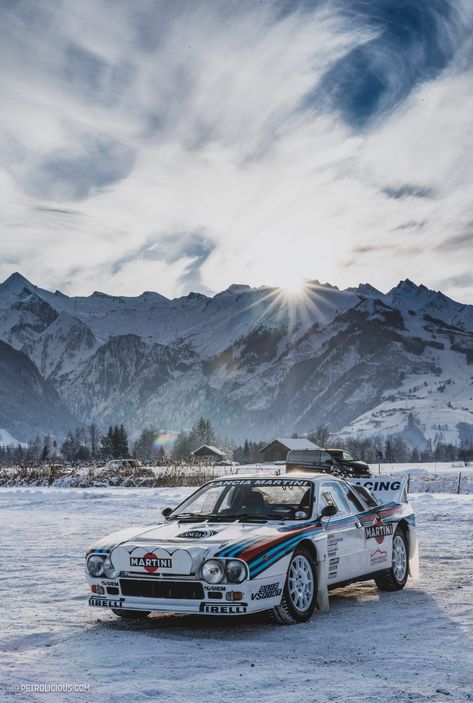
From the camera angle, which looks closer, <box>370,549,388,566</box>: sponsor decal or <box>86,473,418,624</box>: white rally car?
<box>86,473,418,624</box>: white rally car

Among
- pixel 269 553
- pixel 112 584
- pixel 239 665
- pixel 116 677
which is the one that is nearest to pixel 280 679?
pixel 239 665

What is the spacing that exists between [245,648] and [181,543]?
1.29 m

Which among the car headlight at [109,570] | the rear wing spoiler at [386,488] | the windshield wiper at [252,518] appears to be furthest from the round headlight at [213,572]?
the rear wing spoiler at [386,488]

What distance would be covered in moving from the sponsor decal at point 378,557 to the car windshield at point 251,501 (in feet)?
4.20

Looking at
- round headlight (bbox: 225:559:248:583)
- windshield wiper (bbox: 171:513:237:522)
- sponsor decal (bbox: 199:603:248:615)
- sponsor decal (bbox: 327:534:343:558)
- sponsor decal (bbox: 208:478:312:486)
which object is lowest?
sponsor decal (bbox: 199:603:248:615)

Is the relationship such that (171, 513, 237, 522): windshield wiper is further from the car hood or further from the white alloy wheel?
the white alloy wheel

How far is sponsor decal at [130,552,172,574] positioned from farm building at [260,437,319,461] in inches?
5010

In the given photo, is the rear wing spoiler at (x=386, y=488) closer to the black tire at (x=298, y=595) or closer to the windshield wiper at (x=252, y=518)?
the windshield wiper at (x=252, y=518)

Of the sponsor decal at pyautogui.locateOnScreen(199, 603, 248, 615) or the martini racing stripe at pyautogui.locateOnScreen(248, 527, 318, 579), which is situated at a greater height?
the martini racing stripe at pyautogui.locateOnScreen(248, 527, 318, 579)

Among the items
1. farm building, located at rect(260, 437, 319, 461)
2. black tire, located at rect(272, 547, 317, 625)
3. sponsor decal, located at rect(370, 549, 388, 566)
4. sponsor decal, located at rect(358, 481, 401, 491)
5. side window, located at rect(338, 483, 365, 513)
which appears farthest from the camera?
farm building, located at rect(260, 437, 319, 461)

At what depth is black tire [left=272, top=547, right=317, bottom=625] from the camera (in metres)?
8.41

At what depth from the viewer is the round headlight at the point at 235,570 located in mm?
7949

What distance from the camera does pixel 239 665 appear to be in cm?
684

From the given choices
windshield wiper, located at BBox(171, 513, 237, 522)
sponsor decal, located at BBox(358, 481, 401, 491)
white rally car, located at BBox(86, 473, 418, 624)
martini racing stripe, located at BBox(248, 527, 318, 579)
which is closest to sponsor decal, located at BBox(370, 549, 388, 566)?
white rally car, located at BBox(86, 473, 418, 624)
